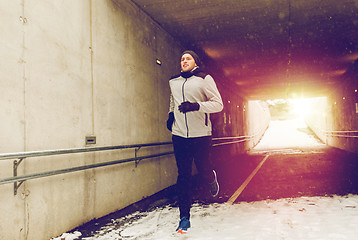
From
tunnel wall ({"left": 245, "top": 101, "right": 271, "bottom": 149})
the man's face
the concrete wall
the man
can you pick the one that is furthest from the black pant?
tunnel wall ({"left": 245, "top": 101, "right": 271, "bottom": 149})

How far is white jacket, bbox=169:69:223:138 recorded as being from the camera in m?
3.95

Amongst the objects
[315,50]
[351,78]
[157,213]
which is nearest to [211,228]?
[157,213]

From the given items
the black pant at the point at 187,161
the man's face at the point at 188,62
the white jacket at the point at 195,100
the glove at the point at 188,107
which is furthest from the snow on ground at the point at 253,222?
the man's face at the point at 188,62

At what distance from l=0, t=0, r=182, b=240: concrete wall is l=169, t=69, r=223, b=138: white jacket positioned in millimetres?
1378

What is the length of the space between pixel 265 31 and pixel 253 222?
6112 millimetres

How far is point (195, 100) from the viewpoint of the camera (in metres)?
4.03

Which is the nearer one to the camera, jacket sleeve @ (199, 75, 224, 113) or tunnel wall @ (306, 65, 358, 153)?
jacket sleeve @ (199, 75, 224, 113)

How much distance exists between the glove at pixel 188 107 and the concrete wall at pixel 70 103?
4.88 feet

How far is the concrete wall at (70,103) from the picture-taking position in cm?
331

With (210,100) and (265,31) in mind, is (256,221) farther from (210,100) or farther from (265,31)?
(265,31)

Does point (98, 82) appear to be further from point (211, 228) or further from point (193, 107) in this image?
point (211, 228)

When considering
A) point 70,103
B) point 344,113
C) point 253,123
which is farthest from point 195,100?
point 253,123

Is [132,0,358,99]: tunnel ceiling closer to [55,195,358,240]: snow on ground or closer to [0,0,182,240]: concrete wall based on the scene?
[0,0,182,240]: concrete wall

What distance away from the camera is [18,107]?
335cm
